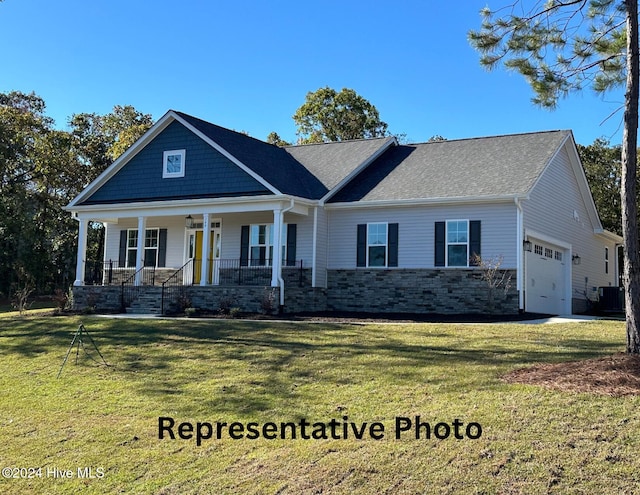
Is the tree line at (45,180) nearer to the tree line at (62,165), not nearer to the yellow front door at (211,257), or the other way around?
the tree line at (62,165)

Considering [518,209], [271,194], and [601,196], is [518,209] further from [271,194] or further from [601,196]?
[601,196]

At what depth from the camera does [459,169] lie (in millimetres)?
20125

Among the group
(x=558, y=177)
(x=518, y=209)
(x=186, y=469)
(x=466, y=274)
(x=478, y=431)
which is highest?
(x=558, y=177)

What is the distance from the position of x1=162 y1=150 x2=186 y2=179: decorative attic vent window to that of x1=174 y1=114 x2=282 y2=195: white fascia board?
2.95 feet

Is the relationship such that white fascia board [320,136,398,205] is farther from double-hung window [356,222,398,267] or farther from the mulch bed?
the mulch bed

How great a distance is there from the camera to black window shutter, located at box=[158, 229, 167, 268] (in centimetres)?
2309

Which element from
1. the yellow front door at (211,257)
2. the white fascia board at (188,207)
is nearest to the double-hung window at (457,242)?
the white fascia board at (188,207)

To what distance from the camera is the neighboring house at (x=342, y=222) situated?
18406 mm

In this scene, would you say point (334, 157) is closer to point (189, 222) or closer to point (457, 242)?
point (189, 222)

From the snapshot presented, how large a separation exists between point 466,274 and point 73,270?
25610mm

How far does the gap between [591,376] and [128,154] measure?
17.8 meters

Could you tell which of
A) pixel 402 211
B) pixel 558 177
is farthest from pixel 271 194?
pixel 558 177

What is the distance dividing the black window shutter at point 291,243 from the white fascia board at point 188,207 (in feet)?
2.73

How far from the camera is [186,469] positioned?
6637mm
